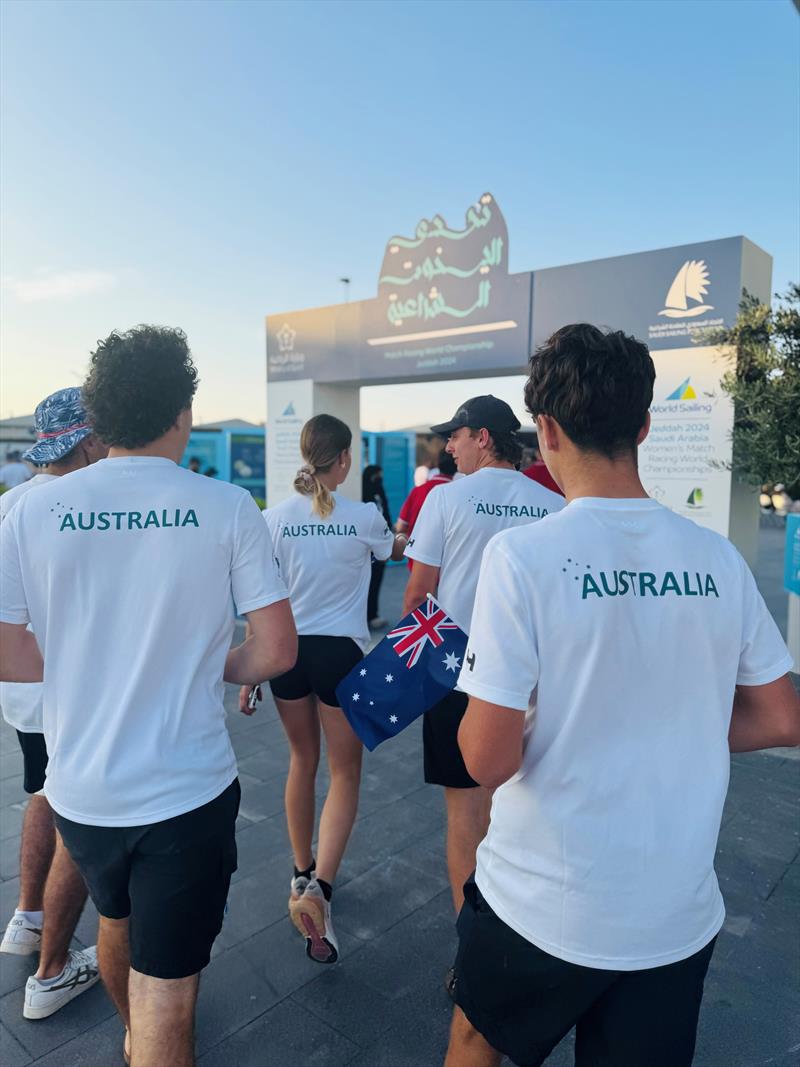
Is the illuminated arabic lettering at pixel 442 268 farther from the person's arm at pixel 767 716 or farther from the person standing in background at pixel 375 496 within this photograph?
the person's arm at pixel 767 716

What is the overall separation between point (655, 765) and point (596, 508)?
1.43ft

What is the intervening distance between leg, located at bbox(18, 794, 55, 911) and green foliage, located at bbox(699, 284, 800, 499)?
466cm

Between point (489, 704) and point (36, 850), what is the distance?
81.9 inches

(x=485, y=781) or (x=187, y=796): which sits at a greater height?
(x=485, y=781)

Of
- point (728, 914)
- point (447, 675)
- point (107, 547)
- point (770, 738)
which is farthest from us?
point (728, 914)

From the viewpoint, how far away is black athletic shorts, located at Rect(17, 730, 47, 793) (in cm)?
233

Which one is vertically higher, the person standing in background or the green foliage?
the green foliage

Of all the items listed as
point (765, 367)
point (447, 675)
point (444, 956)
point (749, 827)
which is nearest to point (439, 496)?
point (447, 675)

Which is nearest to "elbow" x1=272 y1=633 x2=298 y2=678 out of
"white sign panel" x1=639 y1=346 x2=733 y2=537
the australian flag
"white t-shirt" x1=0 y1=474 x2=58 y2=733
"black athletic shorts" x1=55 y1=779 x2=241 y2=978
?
"black athletic shorts" x1=55 y1=779 x2=241 y2=978

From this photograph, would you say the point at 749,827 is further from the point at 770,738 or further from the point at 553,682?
the point at 553,682

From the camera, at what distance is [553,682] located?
1141 millimetres

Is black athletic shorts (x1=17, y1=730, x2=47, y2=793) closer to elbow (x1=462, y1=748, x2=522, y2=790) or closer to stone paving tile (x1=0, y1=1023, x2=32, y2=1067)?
stone paving tile (x1=0, y1=1023, x2=32, y2=1067)

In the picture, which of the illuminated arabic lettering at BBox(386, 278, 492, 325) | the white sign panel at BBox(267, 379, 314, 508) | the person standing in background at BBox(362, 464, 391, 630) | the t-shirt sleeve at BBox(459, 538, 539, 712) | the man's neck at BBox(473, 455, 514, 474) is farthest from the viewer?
the white sign panel at BBox(267, 379, 314, 508)

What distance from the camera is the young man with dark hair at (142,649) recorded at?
148 cm
